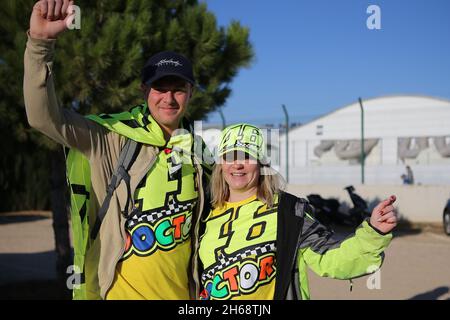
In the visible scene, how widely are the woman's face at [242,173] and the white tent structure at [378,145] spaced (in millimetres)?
14517

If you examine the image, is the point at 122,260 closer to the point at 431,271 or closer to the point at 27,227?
the point at 431,271

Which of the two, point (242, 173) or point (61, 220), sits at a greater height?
point (242, 173)

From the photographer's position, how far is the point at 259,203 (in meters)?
2.34

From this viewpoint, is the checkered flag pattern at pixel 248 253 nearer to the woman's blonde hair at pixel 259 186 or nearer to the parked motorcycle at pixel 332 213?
the woman's blonde hair at pixel 259 186

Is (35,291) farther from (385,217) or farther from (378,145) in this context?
(378,145)

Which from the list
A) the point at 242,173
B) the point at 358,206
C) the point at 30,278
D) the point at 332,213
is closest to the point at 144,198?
the point at 242,173

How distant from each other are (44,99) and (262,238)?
1081 millimetres

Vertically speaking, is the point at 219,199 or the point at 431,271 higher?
the point at 219,199

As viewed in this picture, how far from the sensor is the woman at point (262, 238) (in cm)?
204

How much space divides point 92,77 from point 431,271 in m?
6.44

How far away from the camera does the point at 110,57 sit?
4926mm

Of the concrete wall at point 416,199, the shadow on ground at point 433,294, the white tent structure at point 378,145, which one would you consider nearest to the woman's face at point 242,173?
the shadow on ground at point 433,294

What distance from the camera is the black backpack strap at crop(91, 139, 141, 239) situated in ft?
7.39
